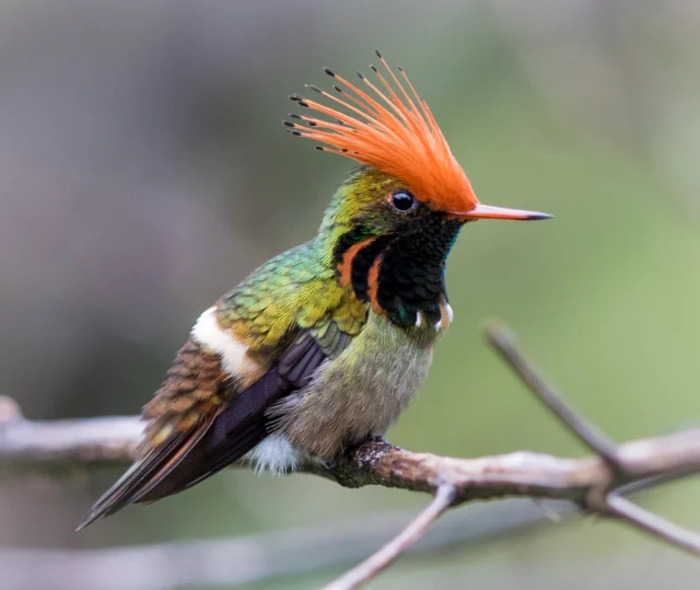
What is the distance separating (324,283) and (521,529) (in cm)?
154

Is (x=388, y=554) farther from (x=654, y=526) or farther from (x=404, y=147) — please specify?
(x=404, y=147)

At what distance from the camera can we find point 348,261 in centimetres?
277

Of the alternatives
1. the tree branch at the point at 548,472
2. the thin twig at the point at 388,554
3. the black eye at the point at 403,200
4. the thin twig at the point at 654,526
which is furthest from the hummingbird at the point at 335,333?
the thin twig at the point at 654,526

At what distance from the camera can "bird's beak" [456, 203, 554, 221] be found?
7.63 ft

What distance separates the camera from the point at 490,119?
7.08 m

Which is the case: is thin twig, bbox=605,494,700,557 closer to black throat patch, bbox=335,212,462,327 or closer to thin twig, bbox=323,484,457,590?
thin twig, bbox=323,484,457,590

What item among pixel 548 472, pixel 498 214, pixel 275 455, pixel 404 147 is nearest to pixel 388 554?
pixel 548 472

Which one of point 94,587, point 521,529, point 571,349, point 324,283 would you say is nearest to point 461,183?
point 324,283

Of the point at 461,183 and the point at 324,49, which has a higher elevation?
the point at 324,49

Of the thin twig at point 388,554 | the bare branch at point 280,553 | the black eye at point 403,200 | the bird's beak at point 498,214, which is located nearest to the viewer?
the thin twig at point 388,554

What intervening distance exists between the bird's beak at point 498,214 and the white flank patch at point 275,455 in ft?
2.91

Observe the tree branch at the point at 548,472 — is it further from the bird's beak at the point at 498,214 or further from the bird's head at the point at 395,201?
the bird's beak at the point at 498,214

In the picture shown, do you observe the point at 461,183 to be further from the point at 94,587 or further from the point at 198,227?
the point at 198,227

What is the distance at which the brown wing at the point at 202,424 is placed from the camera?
256 centimetres
